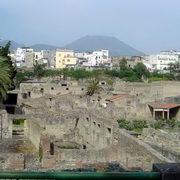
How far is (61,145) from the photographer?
59.3 ft

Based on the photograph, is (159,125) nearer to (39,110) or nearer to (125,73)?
(39,110)

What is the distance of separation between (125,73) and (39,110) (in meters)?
56.3

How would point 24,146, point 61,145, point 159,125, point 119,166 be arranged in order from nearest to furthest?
point 119,166 < point 24,146 < point 61,145 < point 159,125

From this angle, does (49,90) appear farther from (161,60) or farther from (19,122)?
(161,60)

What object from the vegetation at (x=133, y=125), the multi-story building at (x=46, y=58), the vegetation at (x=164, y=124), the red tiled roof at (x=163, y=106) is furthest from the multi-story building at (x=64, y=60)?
the vegetation at (x=133, y=125)

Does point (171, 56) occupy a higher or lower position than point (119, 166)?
higher

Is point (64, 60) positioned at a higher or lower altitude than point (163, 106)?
higher

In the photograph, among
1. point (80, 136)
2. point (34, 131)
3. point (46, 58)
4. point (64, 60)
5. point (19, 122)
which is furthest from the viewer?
point (46, 58)

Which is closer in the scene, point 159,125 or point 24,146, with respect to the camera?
point 24,146

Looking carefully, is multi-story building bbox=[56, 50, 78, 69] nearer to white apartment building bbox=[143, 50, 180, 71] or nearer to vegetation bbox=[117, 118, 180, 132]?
white apartment building bbox=[143, 50, 180, 71]

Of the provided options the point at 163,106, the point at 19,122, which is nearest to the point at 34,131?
the point at 19,122

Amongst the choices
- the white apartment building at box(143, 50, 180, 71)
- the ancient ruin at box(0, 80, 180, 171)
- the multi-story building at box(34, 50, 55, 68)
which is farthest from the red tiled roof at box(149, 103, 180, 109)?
the multi-story building at box(34, 50, 55, 68)

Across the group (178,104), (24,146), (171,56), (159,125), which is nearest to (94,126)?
(24,146)

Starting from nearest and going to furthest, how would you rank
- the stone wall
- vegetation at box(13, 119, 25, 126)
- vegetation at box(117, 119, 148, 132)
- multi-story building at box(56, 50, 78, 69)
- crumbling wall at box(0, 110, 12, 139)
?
crumbling wall at box(0, 110, 12, 139)
vegetation at box(13, 119, 25, 126)
vegetation at box(117, 119, 148, 132)
the stone wall
multi-story building at box(56, 50, 78, 69)
